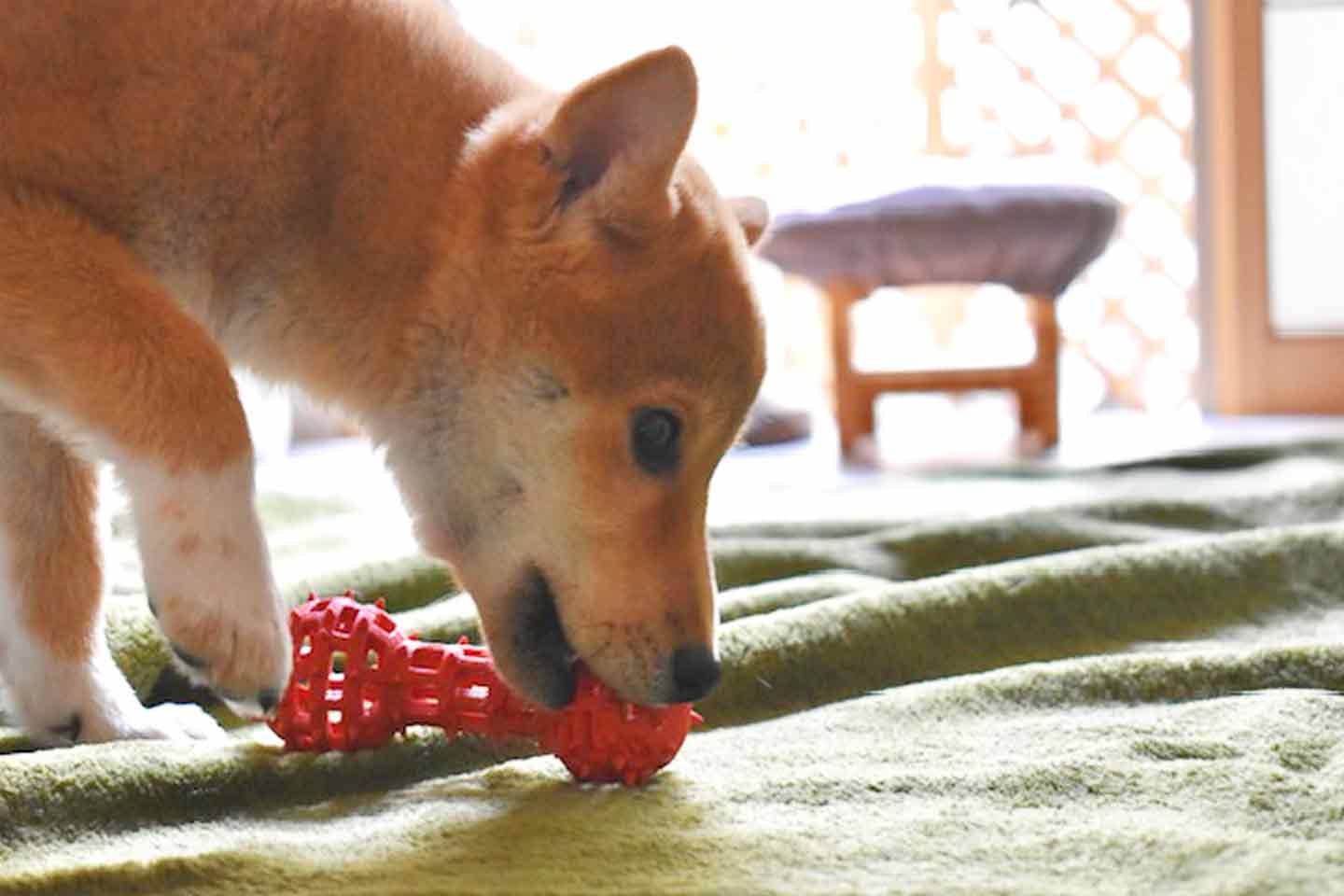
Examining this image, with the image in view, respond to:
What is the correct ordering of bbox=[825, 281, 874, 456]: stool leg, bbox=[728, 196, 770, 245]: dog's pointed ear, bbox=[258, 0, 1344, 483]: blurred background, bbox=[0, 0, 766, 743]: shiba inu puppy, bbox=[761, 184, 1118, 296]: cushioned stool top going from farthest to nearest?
1. bbox=[258, 0, 1344, 483]: blurred background
2. bbox=[825, 281, 874, 456]: stool leg
3. bbox=[761, 184, 1118, 296]: cushioned stool top
4. bbox=[728, 196, 770, 245]: dog's pointed ear
5. bbox=[0, 0, 766, 743]: shiba inu puppy

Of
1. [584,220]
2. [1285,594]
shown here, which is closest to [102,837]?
[584,220]

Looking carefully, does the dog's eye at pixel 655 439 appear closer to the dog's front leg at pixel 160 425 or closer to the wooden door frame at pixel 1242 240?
the dog's front leg at pixel 160 425

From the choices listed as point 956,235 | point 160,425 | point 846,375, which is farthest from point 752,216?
point 846,375

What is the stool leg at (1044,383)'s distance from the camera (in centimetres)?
389

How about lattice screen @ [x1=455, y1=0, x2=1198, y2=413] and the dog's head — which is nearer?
the dog's head

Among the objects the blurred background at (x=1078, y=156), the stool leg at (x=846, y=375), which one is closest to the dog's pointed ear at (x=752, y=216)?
the stool leg at (x=846, y=375)

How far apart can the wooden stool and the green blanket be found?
177 cm

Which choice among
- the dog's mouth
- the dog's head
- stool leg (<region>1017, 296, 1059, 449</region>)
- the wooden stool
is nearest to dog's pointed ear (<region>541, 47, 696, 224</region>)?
the dog's head

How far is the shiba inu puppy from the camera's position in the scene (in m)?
1.07

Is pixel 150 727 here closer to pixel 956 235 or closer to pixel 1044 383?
pixel 956 235

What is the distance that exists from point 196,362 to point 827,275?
2.74m

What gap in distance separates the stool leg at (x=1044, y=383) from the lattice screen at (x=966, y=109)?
1612 millimetres

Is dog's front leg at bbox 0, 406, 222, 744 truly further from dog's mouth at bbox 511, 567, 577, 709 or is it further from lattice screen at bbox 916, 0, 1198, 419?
lattice screen at bbox 916, 0, 1198, 419

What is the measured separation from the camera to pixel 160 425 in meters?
1.06
